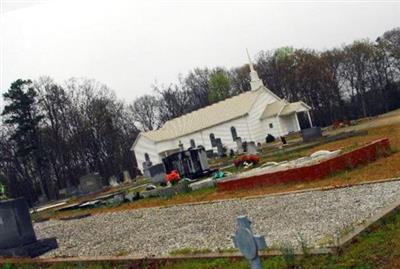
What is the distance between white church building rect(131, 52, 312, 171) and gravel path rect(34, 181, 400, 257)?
114 feet

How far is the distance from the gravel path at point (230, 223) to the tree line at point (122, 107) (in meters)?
37.2

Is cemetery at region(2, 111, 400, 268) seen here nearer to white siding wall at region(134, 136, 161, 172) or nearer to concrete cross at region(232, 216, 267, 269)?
concrete cross at region(232, 216, 267, 269)

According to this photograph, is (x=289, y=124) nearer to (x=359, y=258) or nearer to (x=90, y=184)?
(x=90, y=184)

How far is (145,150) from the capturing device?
5791cm

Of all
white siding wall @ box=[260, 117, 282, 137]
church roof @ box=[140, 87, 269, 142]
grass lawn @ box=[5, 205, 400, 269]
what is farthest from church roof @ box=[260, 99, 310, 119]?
grass lawn @ box=[5, 205, 400, 269]

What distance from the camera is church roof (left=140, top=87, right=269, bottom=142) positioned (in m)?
50.8

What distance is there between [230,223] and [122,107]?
5993 cm

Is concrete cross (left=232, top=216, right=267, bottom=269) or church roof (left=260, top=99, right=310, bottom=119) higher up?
church roof (left=260, top=99, right=310, bottom=119)

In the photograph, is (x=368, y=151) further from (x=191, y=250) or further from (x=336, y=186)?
(x=191, y=250)

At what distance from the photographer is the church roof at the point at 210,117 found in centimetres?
5075

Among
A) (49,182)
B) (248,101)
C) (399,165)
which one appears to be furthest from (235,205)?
(49,182)

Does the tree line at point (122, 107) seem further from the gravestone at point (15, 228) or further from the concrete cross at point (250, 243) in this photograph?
the concrete cross at point (250, 243)

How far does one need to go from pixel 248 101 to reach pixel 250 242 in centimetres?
4628

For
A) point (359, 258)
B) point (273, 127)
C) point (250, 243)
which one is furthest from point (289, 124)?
point (250, 243)
